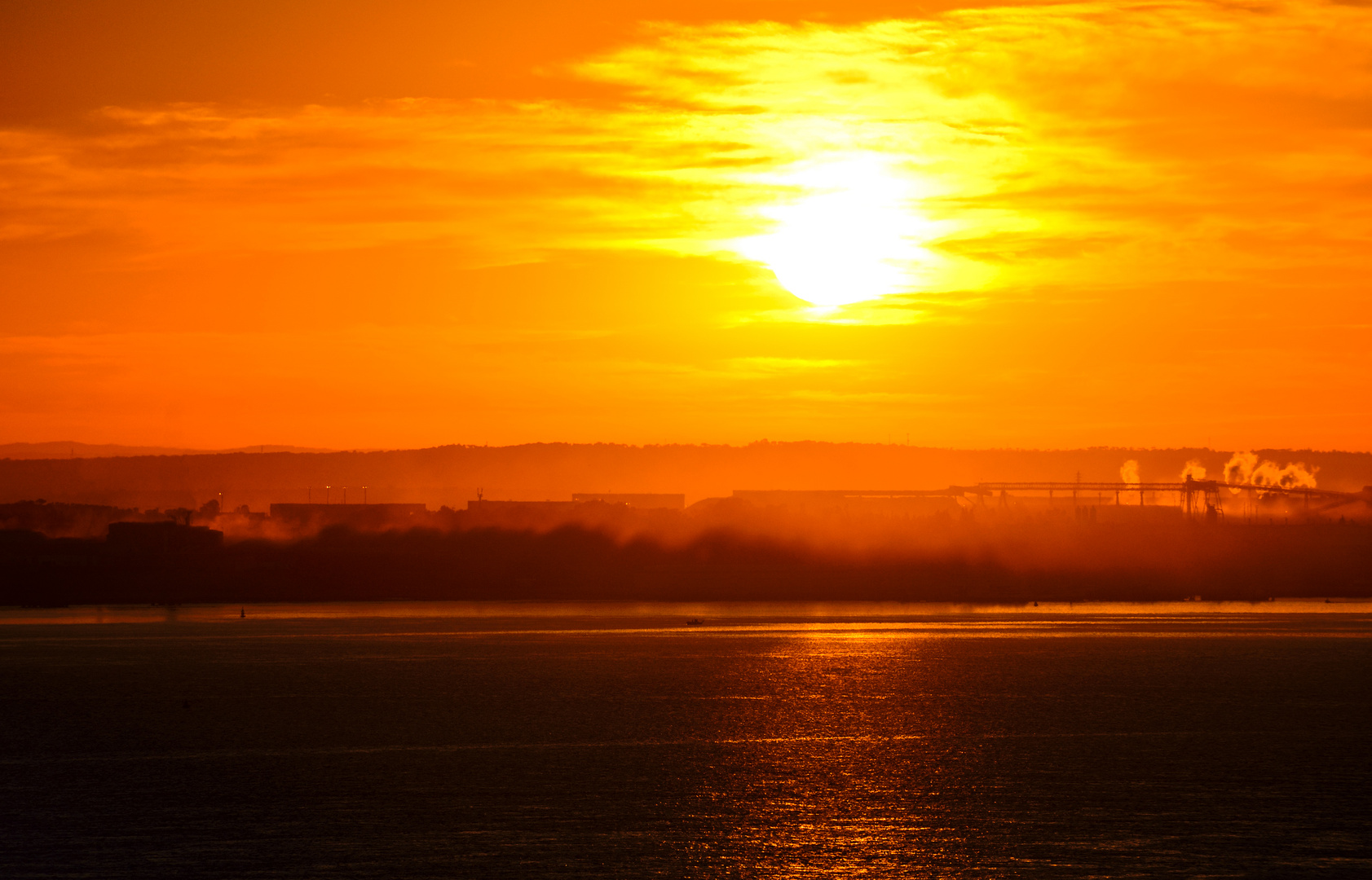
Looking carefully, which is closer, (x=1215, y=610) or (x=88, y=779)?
(x=88, y=779)

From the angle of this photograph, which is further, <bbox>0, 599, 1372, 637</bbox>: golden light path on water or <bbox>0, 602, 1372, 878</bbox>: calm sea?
<bbox>0, 599, 1372, 637</bbox>: golden light path on water

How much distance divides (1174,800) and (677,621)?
104m

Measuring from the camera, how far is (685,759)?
55.2 meters

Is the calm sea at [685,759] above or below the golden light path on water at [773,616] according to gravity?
below

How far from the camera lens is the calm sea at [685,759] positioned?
3812 centimetres

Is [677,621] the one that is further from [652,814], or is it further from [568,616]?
[652,814]

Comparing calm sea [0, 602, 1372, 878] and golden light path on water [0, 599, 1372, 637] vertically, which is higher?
golden light path on water [0, 599, 1372, 637]

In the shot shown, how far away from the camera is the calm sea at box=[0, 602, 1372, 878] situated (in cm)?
3812

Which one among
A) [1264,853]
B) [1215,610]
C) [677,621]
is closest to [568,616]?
[677,621]

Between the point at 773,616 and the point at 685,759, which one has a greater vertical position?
the point at 773,616

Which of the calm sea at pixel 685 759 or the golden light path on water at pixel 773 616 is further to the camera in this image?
the golden light path on water at pixel 773 616

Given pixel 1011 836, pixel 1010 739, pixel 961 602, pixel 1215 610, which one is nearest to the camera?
pixel 1011 836

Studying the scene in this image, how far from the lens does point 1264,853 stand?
38.0 meters

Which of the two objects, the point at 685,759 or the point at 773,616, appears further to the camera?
the point at 773,616
